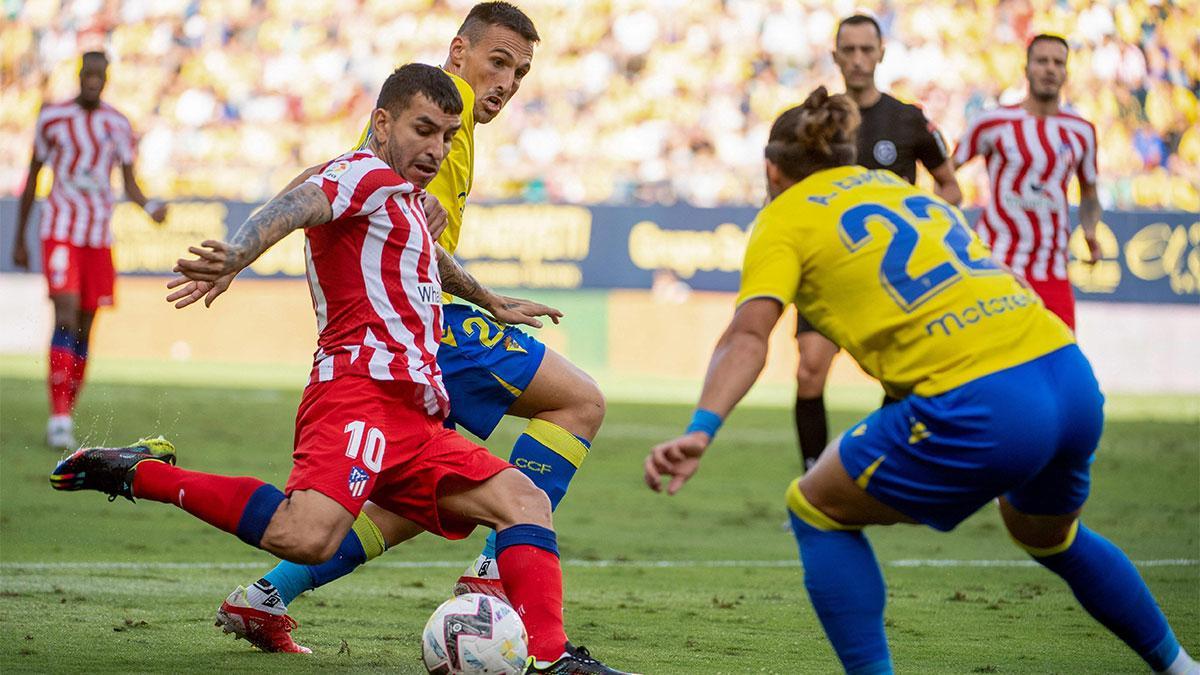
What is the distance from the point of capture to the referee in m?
7.94

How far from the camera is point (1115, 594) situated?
4.11m

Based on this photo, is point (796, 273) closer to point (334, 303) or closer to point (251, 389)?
point (334, 303)

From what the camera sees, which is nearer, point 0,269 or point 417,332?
point 417,332

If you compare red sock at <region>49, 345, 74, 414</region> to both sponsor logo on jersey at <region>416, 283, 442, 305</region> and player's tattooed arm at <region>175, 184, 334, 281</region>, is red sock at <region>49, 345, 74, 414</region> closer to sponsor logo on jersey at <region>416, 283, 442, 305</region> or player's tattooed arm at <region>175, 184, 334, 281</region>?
sponsor logo on jersey at <region>416, 283, 442, 305</region>

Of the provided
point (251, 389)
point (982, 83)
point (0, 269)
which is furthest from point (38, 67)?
point (982, 83)

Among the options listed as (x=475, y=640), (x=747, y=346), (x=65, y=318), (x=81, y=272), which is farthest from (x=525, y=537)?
(x=81, y=272)

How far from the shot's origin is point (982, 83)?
1955 centimetres

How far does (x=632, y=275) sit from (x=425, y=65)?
13.1 metres

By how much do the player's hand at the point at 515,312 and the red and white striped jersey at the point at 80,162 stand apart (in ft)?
22.5

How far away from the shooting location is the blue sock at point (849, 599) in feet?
12.6

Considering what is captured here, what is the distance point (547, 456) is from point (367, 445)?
2.80 feet

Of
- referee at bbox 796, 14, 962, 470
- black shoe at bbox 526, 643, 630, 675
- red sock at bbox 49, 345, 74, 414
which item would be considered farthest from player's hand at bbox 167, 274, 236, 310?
red sock at bbox 49, 345, 74, 414

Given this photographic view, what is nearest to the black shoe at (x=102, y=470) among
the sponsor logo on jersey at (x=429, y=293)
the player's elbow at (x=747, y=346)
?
the sponsor logo on jersey at (x=429, y=293)

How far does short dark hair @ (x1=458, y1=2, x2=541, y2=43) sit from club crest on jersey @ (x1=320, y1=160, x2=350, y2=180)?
1.21 m
